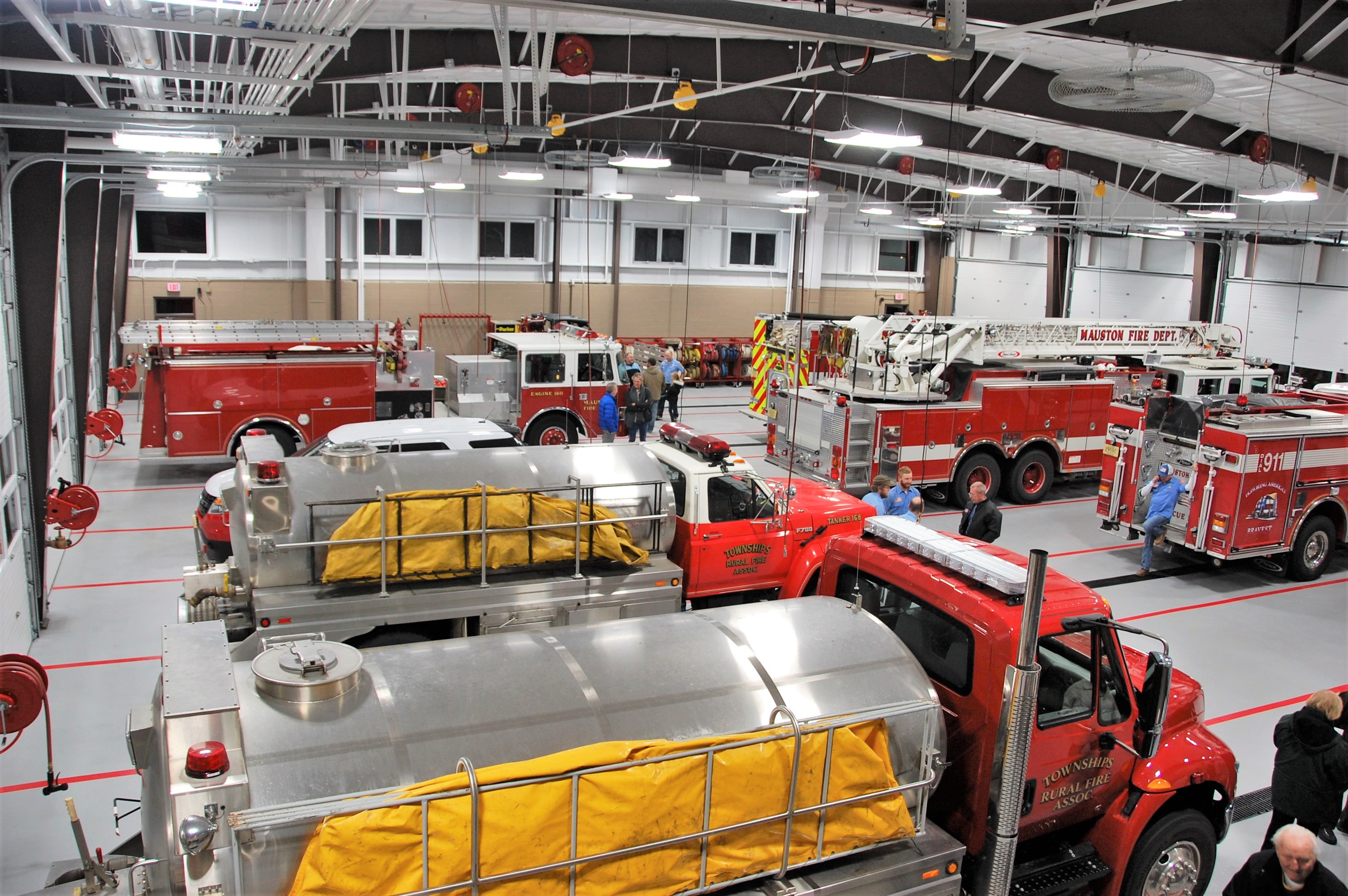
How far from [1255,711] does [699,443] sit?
6.18 metres

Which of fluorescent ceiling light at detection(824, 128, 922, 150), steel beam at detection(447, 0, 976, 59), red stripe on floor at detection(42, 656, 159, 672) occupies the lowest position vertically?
red stripe on floor at detection(42, 656, 159, 672)

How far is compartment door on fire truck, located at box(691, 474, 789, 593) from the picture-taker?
8.95 m

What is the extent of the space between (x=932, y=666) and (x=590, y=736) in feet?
7.48

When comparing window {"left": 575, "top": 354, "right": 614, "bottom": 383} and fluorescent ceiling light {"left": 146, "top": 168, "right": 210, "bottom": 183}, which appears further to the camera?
window {"left": 575, "top": 354, "right": 614, "bottom": 383}

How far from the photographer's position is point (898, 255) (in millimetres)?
37625

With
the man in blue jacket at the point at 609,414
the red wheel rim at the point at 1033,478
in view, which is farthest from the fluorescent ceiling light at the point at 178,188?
the red wheel rim at the point at 1033,478

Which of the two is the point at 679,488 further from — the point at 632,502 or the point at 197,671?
the point at 197,671

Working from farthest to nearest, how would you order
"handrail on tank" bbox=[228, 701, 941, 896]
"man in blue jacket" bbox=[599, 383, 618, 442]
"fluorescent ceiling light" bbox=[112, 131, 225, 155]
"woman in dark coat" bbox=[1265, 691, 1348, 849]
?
"man in blue jacket" bbox=[599, 383, 618, 442]
"fluorescent ceiling light" bbox=[112, 131, 225, 155]
"woman in dark coat" bbox=[1265, 691, 1348, 849]
"handrail on tank" bbox=[228, 701, 941, 896]

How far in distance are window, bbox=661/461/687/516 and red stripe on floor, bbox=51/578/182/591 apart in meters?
6.77

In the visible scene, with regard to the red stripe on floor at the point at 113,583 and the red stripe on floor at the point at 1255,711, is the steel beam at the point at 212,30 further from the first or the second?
the red stripe on floor at the point at 1255,711

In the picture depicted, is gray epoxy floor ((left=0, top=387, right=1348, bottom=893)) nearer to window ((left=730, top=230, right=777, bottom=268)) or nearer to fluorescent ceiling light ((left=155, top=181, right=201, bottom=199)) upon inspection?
fluorescent ceiling light ((left=155, top=181, right=201, bottom=199))

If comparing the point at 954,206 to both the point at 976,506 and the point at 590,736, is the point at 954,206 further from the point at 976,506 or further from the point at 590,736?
the point at 590,736

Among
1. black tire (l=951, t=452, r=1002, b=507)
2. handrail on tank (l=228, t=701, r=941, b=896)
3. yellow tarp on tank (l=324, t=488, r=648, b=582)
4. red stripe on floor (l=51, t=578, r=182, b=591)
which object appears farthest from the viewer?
black tire (l=951, t=452, r=1002, b=507)

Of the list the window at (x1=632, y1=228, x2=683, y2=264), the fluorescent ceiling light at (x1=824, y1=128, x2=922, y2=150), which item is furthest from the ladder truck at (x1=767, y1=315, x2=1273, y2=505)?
the window at (x1=632, y1=228, x2=683, y2=264)
